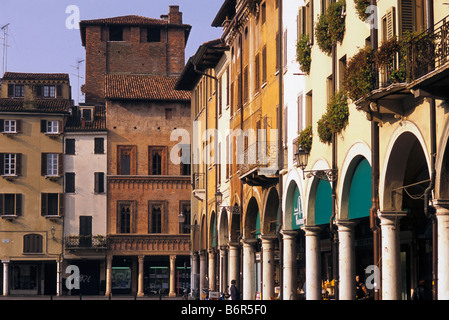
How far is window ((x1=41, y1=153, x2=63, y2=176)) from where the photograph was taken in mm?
75500

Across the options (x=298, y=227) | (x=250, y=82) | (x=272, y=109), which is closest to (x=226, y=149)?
(x=250, y=82)

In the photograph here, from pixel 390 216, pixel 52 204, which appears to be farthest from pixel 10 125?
pixel 390 216

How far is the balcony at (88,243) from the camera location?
74.2 metres

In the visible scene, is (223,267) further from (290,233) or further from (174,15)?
(174,15)

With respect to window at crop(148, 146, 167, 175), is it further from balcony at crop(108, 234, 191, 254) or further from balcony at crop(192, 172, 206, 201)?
balcony at crop(192, 172, 206, 201)

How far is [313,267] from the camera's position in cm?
2936

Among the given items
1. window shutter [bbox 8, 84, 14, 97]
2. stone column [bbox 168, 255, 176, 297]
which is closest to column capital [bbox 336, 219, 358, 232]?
stone column [bbox 168, 255, 176, 297]

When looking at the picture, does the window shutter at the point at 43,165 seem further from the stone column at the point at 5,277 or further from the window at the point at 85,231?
the stone column at the point at 5,277

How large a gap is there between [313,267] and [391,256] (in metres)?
7.77

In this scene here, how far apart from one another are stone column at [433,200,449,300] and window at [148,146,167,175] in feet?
191

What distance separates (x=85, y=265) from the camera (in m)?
75.9
